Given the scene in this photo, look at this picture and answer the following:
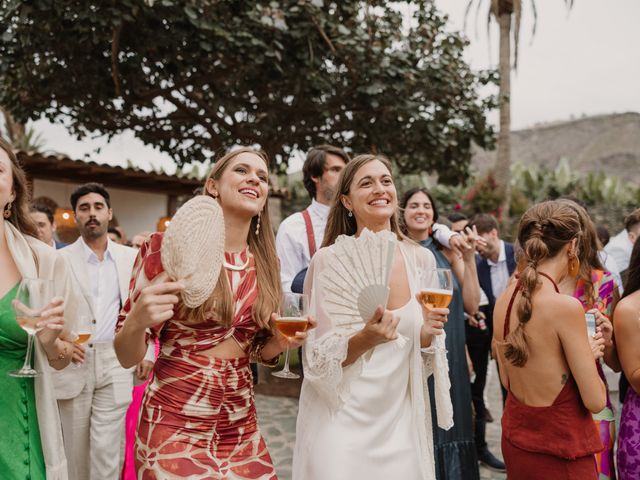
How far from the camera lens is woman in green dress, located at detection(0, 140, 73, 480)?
2.12m

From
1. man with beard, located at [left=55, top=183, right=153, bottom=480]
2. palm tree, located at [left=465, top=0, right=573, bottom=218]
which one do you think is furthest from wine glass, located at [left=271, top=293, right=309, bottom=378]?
palm tree, located at [left=465, top=0, right=573, bottom=218]

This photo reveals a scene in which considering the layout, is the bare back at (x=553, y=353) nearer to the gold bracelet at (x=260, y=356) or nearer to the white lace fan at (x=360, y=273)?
the white lace fan at (x=360, y=273)

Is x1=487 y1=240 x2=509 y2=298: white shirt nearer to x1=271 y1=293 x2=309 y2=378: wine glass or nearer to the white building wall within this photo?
x1=271 y1=293 x2=309 y2=378: wine glass

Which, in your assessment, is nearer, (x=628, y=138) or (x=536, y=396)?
(x=536, y=396)

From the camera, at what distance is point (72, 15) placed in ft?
21.4

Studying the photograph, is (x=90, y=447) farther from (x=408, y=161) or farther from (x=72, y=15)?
(x=408, y=161)

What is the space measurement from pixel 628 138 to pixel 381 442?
4621cm

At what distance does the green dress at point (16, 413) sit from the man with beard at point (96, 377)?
1.74m

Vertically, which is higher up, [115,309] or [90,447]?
[115,309]

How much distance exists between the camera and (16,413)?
217 cm

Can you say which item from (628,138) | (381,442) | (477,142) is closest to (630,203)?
(477,142)

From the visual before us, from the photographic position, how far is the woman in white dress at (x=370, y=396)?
7.52ft

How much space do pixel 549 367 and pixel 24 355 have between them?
2.18 meters

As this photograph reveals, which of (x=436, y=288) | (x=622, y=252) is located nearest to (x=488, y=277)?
(x=622, y=252)
